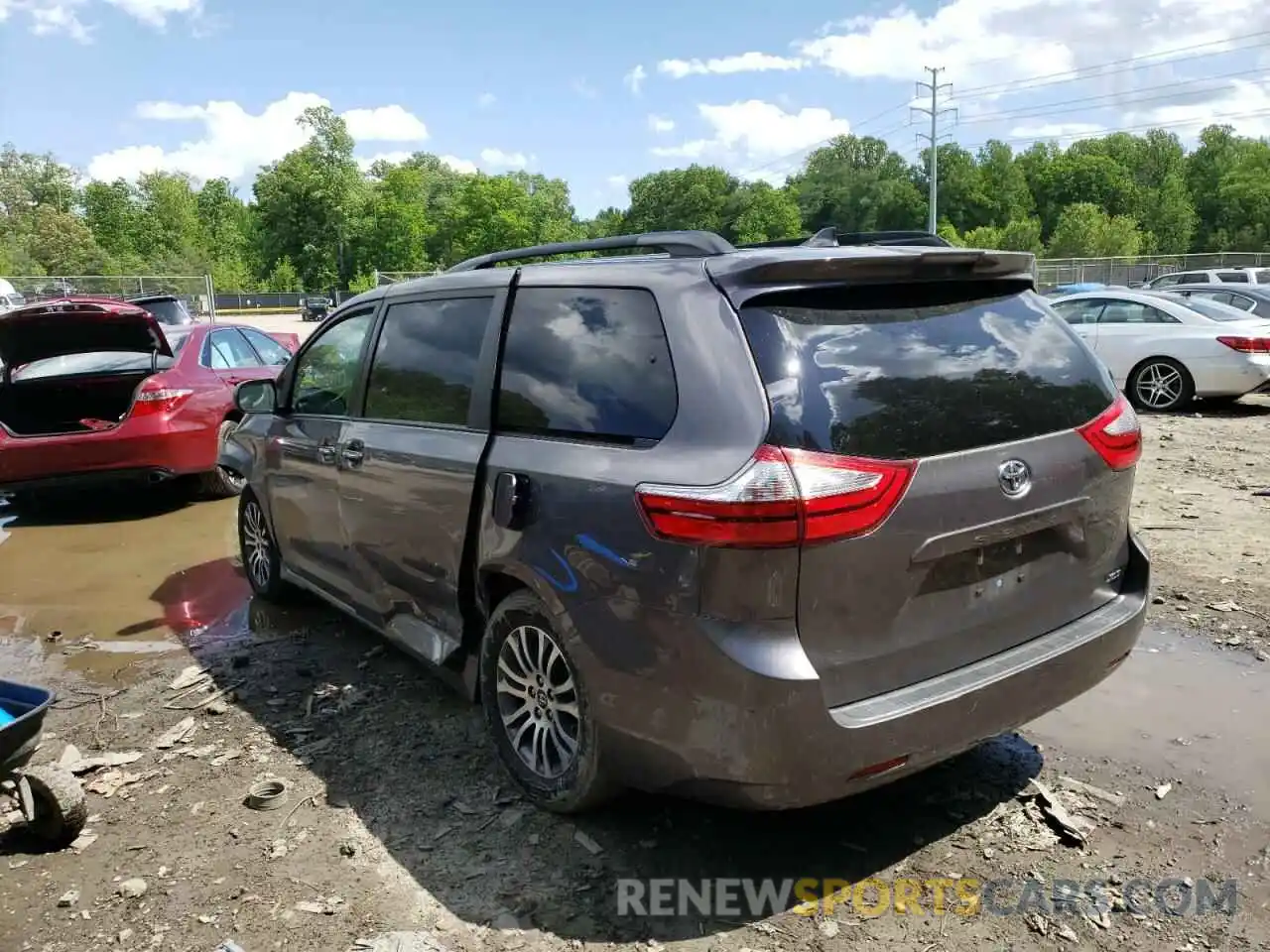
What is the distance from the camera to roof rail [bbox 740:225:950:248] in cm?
339

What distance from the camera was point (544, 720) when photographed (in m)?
3.17

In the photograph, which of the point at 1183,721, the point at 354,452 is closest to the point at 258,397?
the point at 354,452

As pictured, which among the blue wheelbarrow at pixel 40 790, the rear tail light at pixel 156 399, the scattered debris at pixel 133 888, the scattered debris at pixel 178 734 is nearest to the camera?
the scattered debris at pixel 133 888

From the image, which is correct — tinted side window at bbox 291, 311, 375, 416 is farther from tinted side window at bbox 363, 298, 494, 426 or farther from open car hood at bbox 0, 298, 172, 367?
open car hood at bbox 0, 298, 172, 367

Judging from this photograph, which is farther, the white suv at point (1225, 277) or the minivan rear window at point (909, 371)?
the white suv at point (1225, 277)

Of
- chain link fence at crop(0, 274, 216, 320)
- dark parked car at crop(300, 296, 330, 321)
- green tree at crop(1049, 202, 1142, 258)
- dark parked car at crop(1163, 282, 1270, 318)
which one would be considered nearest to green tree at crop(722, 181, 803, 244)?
green tree at crop(1049, 202, 1142, 258)

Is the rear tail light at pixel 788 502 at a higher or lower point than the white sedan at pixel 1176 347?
higher

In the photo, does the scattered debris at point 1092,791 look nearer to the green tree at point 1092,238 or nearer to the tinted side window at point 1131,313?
the tinted side window at point 1131,313

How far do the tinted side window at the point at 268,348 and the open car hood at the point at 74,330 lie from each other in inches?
42.5

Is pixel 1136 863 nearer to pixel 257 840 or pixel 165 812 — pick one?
pixel 257 840

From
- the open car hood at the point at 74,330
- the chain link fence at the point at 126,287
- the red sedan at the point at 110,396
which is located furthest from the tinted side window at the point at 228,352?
the chain link fence at the point at 126,287

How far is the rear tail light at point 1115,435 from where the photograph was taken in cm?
304

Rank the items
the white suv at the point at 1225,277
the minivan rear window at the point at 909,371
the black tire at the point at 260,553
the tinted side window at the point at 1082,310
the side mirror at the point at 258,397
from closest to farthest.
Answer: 1. the minivan rear window at the point at 909,371
2. the side mirror at the point at 258,397
3. the black tire at the point at 260,553
4. the tinted side window at the point at 1082,310
5. the white suv at the point at 1225,277

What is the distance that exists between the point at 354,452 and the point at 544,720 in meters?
1.64
